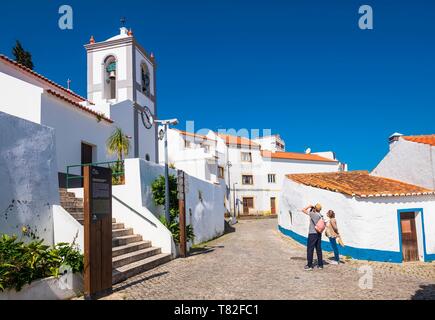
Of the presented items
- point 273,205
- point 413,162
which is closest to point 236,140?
point 273,205

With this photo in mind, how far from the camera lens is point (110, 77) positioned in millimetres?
20594

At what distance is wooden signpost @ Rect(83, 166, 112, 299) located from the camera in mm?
6336

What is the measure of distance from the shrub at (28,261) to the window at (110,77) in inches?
585

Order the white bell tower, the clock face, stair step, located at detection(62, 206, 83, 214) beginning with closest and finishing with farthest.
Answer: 1. stair step, located at detection(62, 206, 83, 214)
2. the white bell tower
3. the clock face

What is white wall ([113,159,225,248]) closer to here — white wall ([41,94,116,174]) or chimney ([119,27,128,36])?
white wall ([41,94,116,174])

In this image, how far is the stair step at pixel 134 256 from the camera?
8295mm

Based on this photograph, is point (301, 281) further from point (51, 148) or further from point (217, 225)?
point (217, 225)

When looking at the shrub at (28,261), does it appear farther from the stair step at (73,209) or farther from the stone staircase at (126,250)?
the stair step at (73,209)

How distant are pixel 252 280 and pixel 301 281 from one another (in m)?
1.10

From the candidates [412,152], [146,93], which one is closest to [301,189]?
[412,152]

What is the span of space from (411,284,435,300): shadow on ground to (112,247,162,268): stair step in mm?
6272

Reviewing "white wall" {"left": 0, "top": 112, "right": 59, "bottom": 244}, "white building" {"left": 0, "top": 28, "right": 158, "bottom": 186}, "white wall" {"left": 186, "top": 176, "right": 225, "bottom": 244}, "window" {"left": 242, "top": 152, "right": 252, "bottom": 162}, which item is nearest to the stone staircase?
"white wall" {"left": 0, "top": 112, "right": 59, "bottom": 244}
